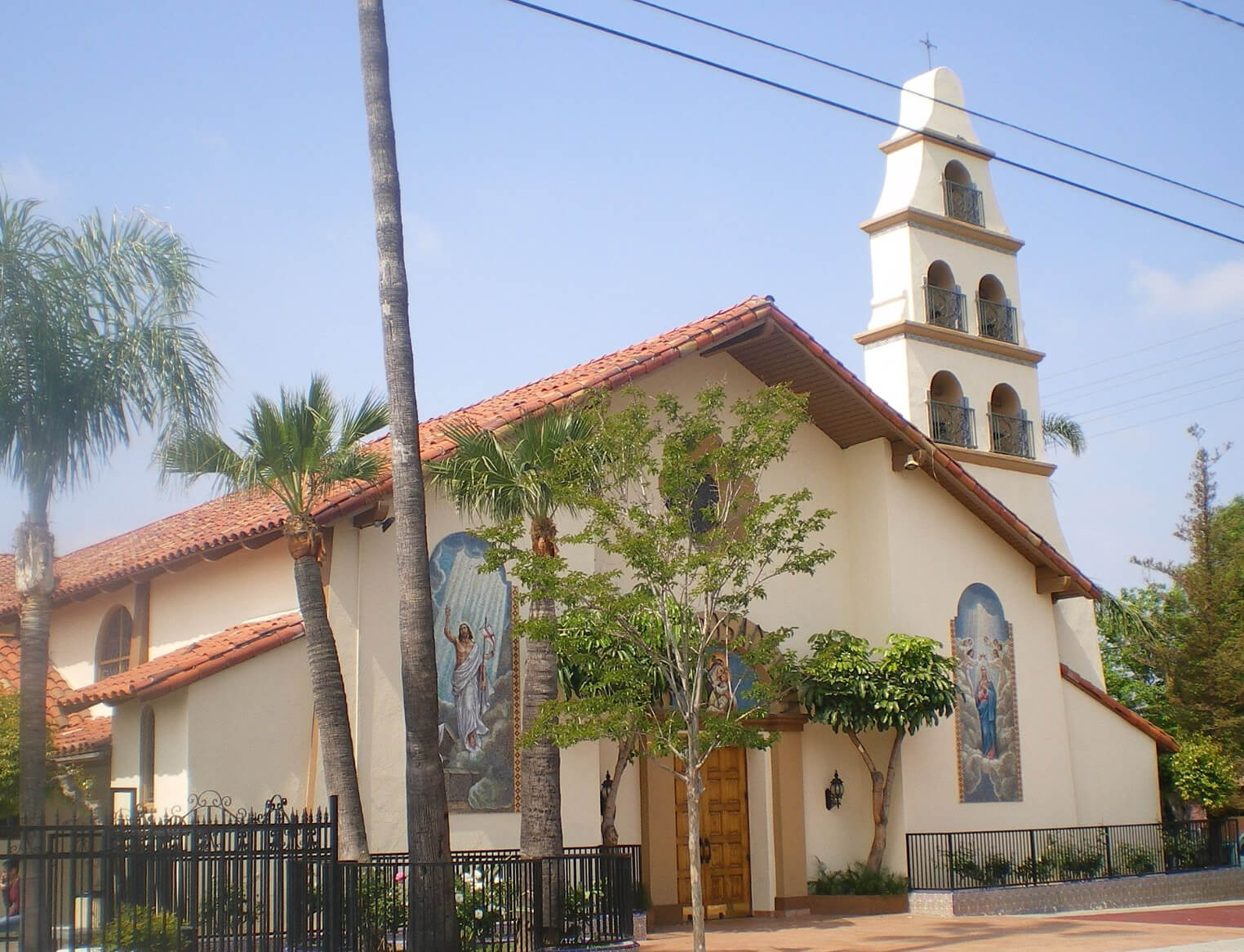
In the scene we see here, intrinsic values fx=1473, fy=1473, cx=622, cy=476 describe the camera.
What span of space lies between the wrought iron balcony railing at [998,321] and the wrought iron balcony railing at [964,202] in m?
1.78

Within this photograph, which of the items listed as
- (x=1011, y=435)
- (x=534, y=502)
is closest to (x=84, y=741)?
(x=534, y=502)

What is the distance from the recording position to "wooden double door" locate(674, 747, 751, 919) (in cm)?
2152

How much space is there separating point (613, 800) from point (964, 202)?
17.7m

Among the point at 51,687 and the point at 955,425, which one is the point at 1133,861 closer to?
the point at 955,425

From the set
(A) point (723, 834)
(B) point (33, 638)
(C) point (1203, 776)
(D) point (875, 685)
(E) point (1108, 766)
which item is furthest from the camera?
(C) point (1203, 776)

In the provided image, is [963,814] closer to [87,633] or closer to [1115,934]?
[1115,934]

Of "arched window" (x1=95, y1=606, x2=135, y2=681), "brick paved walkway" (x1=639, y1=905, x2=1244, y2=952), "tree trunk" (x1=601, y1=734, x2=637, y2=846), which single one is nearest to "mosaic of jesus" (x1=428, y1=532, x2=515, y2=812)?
"tree trunk" (x1=601, y1=734, x2=637, y2=846)

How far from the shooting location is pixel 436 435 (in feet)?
66.3

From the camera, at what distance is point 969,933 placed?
19.3 meters

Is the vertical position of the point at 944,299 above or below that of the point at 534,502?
above

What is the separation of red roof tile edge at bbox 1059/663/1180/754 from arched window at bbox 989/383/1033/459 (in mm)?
5843

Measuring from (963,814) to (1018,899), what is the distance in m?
1.84

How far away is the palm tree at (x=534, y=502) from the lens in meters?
16.5

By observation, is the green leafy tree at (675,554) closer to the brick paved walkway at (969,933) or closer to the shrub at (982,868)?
the brick paved walkway at (969,933)
